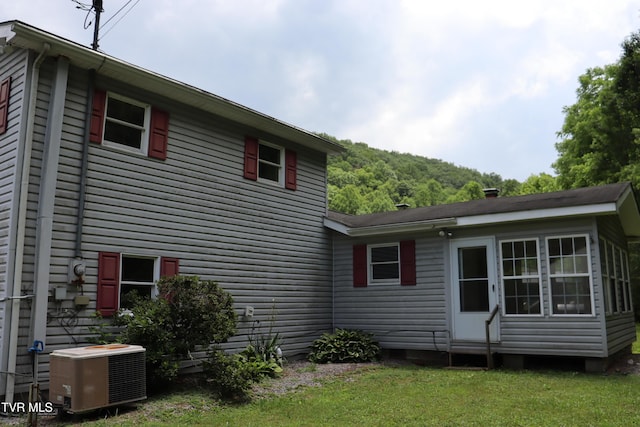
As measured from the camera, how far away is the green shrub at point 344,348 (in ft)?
34.1

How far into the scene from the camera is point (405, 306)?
35.8 feet

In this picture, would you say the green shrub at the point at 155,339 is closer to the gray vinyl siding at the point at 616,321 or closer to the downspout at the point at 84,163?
the downspout at the point at 84,163

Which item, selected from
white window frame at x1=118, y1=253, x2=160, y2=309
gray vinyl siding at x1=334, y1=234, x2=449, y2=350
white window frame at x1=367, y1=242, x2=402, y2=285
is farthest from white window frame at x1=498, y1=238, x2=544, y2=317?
white window frame at x1=118, y1=253, x2=160, y2=309

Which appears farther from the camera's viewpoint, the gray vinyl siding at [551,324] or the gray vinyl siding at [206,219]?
the gray vinyl siding at [551,324]

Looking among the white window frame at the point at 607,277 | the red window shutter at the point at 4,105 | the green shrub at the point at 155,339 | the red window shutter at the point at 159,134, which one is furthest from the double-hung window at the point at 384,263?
the red window shutter at the point at 4,105

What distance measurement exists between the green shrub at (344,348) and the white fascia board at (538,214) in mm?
3182

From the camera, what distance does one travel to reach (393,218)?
1212 cm

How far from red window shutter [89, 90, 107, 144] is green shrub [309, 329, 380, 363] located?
233 inches

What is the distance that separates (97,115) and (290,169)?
14.7 feet

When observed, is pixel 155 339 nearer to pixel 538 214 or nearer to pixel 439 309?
pixel 439 309

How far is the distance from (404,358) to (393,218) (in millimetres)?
3239

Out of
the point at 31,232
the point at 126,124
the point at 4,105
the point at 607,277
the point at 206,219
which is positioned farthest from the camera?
the point at 607,277

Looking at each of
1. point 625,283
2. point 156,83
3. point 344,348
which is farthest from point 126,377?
point 625,283

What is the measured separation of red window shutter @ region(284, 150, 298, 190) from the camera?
11219mm
